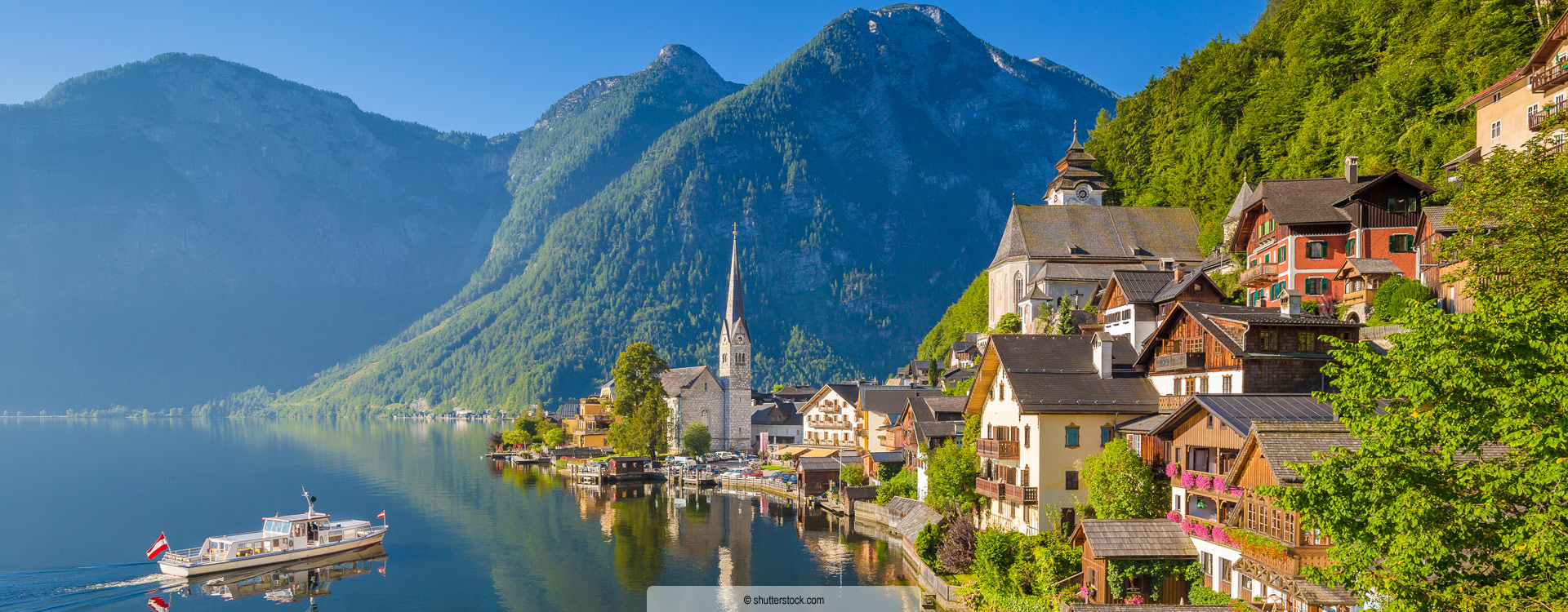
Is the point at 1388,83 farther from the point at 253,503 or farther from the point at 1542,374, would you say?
the point at 253,503

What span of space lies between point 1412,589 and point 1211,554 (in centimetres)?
1470

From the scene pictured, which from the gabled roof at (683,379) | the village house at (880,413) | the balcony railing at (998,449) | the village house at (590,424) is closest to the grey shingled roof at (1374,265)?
the balcony railing at (998,449)

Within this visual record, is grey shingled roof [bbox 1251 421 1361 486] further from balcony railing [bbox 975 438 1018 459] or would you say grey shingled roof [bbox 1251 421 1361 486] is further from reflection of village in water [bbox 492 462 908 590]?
reflection of village in water [bbox 492 462 908 590]

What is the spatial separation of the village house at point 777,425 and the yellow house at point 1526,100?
82812mm

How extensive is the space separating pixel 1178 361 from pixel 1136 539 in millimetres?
9385

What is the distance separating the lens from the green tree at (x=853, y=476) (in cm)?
7375

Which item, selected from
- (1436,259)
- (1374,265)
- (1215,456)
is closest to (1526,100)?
(1374,265)

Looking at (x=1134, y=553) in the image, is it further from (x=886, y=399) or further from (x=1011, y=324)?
(x=886, y=399)

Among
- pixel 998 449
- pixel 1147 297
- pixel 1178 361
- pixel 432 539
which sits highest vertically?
pixel 1147 297

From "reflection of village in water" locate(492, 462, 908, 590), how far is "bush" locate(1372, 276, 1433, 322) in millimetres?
24081

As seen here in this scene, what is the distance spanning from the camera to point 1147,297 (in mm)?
48812

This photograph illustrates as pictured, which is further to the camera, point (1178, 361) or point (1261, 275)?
point (1261, 275)

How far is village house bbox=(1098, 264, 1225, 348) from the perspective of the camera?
4716 centimetres

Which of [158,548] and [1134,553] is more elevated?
[1134,553]
